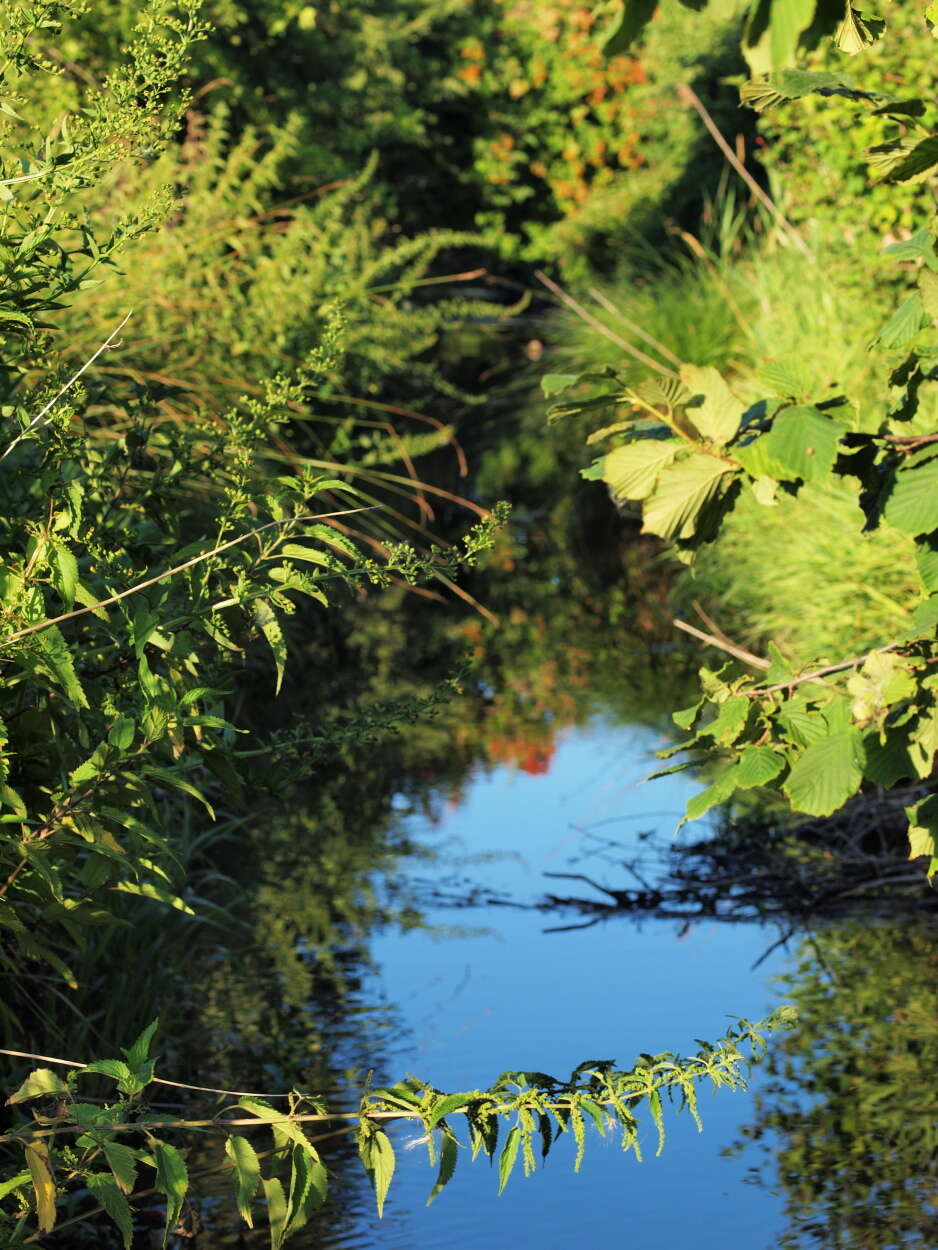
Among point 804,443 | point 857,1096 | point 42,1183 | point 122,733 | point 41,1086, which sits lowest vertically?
point 857,1096

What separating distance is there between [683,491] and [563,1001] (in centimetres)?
193

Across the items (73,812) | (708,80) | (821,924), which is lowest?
(821,924)

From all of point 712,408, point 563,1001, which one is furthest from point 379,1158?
point 563,1001

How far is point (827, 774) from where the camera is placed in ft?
8.38

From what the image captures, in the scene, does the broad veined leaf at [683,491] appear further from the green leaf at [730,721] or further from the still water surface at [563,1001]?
the still water surface at [563,1001]

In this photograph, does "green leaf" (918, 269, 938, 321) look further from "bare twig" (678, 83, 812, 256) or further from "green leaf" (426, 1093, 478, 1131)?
"bare twig" (678, 83, 812, 256)

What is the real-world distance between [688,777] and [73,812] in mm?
3982

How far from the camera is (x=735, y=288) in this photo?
12.7m

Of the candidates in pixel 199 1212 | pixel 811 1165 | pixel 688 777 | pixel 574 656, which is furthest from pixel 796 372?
pixel 574 656

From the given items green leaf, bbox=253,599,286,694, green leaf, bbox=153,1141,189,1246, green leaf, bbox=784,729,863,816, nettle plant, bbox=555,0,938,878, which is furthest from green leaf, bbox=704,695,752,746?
green leaf, bbox=153,1141,189,1246

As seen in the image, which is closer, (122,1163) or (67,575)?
(122,1163)

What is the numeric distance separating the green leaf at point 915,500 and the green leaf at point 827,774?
1.06ft

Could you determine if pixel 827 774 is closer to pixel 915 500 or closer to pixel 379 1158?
pixel 915 500

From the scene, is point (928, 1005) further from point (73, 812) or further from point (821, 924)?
point (73, 812)
